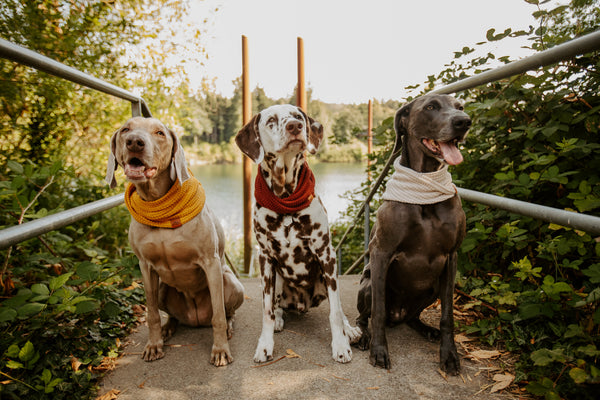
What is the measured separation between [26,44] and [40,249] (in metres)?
2.52

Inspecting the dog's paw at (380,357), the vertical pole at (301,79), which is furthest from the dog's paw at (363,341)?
the vertical pole at (301,79)

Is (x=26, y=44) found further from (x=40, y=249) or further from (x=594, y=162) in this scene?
(x=594, y=162)

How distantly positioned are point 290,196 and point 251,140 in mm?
452

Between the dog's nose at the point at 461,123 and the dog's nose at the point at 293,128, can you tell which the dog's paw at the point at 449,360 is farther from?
the dog's nose at the point at 293,128

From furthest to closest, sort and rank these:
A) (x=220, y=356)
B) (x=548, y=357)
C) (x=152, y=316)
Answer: (x=152, y=316)
(x=220, y=356)
(x=548, y=357)

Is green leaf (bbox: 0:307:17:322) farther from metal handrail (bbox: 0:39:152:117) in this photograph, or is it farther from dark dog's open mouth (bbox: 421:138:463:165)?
dark dog's open mouth (bbox: 421:138:463:165)

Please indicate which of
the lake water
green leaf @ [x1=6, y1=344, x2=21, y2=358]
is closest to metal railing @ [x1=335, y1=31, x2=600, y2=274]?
green leaf @ [x1=6, y1=344, x2=21, y2=358]

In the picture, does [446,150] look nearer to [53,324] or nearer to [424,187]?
[424,187]

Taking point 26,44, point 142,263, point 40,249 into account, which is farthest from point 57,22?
point 142,263

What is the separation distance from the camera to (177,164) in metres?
1.96

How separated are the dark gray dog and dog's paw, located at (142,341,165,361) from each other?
1124 mm

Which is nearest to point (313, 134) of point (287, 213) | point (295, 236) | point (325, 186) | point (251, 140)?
point (251, 140)

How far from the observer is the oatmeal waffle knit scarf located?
5.80 ft

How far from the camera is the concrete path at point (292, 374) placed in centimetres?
157
